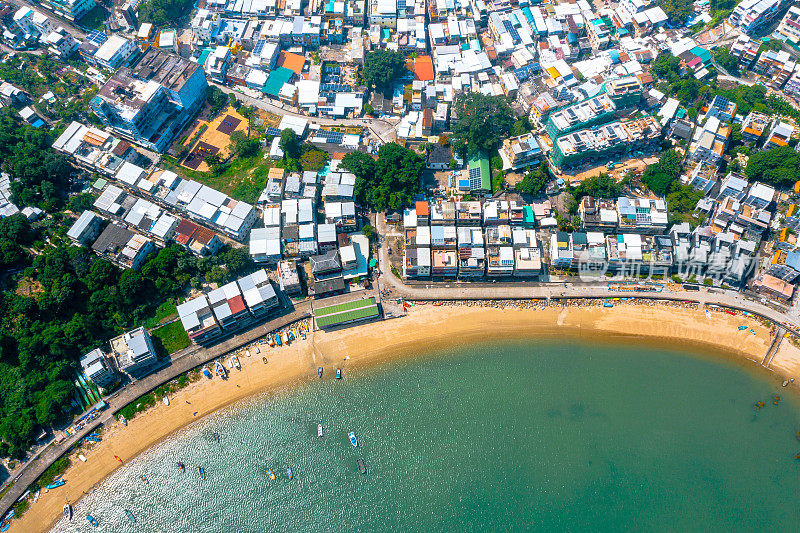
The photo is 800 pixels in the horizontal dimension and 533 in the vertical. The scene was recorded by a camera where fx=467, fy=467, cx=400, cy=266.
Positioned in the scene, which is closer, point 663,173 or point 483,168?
point 663,173

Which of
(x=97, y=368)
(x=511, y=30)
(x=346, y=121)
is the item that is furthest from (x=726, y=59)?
(x=97, y=368)

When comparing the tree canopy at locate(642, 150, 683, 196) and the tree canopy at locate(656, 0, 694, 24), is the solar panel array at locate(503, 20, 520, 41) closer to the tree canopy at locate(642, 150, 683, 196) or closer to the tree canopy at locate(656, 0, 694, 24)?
the tree canopy at locate(656, 0, 694, 24)

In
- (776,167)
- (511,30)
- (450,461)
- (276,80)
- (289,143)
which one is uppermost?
(511,30)

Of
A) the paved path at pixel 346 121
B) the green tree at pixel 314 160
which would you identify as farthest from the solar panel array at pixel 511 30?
the green tree at pixel 314 160

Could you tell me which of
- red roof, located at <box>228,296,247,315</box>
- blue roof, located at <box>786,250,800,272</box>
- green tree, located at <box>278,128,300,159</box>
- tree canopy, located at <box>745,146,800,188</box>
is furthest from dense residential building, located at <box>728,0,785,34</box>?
red roof, located at <box>228,296,247,315</box>

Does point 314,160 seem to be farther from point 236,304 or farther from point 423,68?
point 423,68

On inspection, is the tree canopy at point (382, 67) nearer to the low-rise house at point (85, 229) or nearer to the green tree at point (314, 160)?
the green tree at point (314, 160)

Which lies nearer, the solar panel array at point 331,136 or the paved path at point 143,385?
the paved path at point 143,385
